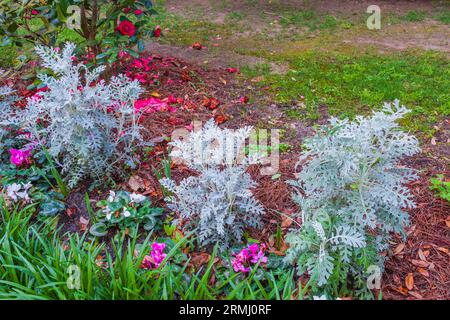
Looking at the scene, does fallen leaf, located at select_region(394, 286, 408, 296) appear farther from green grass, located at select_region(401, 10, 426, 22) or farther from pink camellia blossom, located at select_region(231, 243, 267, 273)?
green grass, located at select_region(401, 10, 426, 22)

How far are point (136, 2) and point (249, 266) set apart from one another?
7.46ft

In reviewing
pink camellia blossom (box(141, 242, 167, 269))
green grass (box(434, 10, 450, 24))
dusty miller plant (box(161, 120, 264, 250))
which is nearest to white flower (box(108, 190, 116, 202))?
dusty miller plant (box(161, 120, 264, 250))

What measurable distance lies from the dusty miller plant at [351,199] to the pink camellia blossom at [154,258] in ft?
1.95

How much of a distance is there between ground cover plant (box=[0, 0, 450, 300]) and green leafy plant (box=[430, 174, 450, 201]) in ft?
0.06

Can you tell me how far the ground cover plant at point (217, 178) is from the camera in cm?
192

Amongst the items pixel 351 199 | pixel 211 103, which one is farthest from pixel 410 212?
pixel 211 103

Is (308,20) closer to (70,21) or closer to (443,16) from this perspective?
(443,16)

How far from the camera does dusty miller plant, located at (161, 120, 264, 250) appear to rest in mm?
2131

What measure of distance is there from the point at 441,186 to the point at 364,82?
161 centimetres

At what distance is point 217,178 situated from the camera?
6.97ft

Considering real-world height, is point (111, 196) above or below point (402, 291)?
above

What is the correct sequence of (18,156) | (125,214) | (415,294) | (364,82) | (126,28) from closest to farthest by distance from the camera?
(415,294), (125,214), (18,156), (126,28), (364,82)

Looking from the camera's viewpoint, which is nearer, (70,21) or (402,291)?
(402,291)

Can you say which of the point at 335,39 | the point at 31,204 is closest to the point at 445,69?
the point at 335,39
